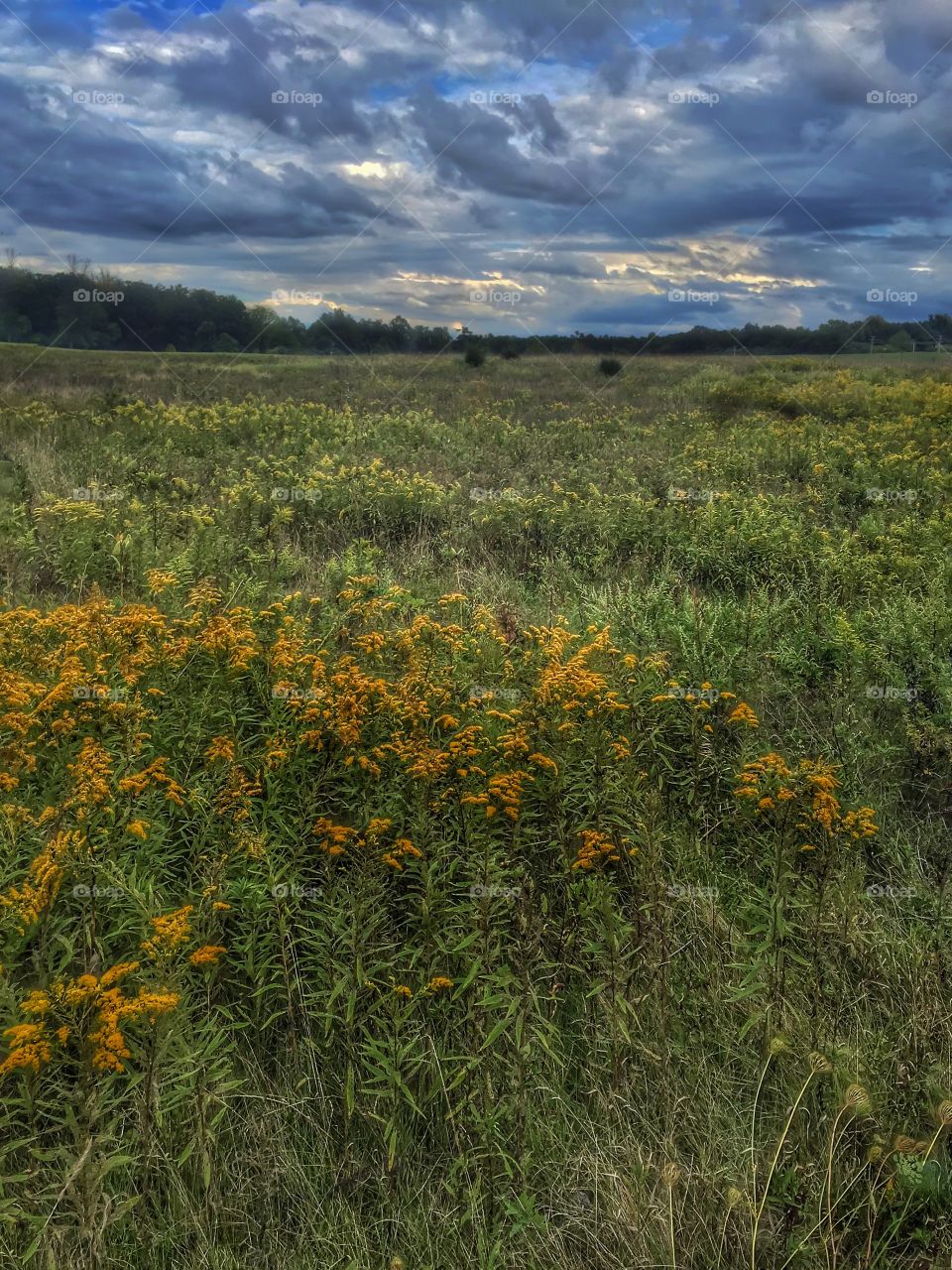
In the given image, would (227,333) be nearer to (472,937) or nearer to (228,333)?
(228,333)

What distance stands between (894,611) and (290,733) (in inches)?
177

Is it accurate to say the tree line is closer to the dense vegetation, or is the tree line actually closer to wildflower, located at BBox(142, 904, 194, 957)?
the dense vegetation

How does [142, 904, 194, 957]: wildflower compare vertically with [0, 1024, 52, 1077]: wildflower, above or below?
above

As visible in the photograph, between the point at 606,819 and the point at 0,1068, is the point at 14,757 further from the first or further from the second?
the point at 606,819

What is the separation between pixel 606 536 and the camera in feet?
30.1

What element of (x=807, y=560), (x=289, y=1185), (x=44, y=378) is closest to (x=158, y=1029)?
(x=289, y=1185)

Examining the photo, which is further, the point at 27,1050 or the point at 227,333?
the point at 227,333

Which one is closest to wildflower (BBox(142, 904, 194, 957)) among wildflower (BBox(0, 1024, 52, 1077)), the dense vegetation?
wildflower (BBox(0, 1024, 52, 1077))

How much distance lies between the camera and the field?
2.46 metres

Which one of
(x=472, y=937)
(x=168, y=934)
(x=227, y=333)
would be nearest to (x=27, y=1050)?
(x=168, y=934)

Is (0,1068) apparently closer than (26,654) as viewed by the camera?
Yes

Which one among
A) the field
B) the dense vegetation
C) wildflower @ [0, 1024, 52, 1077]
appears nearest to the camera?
wildflower @ [0, 1024, 52, 1077]

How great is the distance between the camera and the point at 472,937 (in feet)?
9.48

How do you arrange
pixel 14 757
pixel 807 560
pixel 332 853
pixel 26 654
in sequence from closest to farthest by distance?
pixel 332 853, pixel 14 757, pixel 26 654, pixel 807 560
